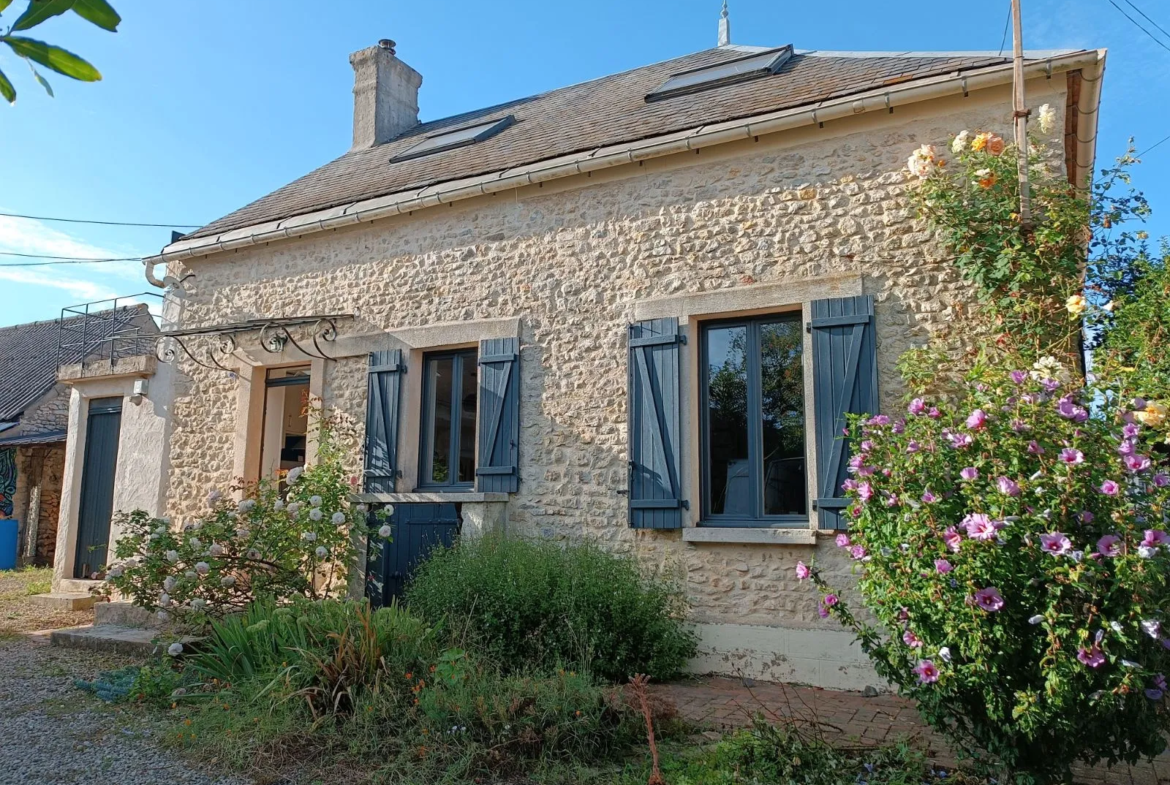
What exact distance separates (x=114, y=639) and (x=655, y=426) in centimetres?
482

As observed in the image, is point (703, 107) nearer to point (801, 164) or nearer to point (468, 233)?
point (801, 164)

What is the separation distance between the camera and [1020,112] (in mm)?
5391

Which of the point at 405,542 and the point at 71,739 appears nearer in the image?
the point at 71,739

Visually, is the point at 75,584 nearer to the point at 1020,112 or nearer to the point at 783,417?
the point at 783,417

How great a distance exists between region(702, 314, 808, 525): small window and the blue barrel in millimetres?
13130

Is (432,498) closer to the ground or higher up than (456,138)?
closer to the ground

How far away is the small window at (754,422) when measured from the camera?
6.18 metres

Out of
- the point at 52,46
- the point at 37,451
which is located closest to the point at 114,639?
the point at 52,46

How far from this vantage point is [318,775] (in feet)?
12.4

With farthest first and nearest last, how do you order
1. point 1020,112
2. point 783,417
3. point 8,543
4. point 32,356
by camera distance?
point 32,356
point 8,543
point 783,417
point 1020,112

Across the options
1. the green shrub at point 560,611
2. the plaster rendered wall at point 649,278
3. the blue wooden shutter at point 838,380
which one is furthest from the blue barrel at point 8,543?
the blue wooden shutter at point 838,380

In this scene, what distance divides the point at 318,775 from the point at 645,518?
3201mm

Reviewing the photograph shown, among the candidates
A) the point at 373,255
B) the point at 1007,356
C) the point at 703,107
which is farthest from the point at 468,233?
the point at 1007,356

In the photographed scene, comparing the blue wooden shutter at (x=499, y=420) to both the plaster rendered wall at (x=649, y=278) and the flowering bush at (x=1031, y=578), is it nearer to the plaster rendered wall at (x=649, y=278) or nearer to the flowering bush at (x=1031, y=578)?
the plaster rendered wall at (x=649, y=278)
